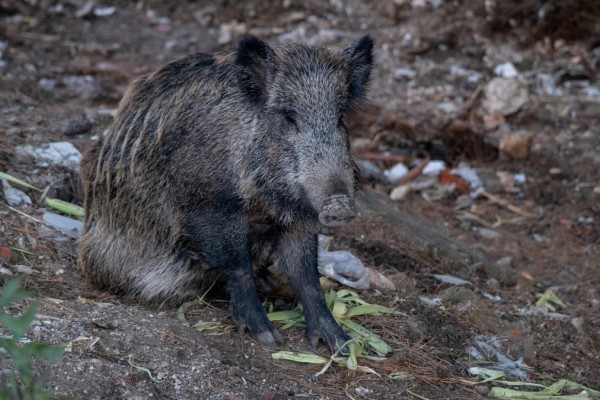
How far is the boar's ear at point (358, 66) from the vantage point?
4098 millimetres

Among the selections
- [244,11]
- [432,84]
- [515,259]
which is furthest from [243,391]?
[244,11]

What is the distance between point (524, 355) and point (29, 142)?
10.5ft

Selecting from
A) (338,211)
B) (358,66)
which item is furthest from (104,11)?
(338,211)

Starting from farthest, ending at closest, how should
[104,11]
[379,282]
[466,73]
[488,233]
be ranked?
[104,11]
[466,73]
[488,233]
[379,282]

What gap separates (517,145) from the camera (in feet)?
25.8

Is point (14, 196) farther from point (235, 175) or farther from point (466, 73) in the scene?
point (466, 73)

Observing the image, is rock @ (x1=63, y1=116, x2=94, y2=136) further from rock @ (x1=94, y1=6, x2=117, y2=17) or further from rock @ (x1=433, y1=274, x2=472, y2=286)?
rock @ (x1=94, y1=6, x2=117, y2=17)

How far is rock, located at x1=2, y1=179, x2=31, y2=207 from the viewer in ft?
15.9

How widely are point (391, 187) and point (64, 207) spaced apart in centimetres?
318

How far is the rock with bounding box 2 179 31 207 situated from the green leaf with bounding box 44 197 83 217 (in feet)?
0.37

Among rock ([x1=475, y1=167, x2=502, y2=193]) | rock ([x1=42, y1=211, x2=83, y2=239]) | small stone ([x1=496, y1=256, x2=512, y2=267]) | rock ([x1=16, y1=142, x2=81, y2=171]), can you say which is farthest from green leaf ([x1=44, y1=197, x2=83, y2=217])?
rock ([x1=475, y1=167, x2=502, y2=193])

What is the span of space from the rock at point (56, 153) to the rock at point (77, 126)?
375 mm

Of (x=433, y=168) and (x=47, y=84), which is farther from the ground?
(x=47, y=84)

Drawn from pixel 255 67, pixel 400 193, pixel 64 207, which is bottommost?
pixel 400 193
